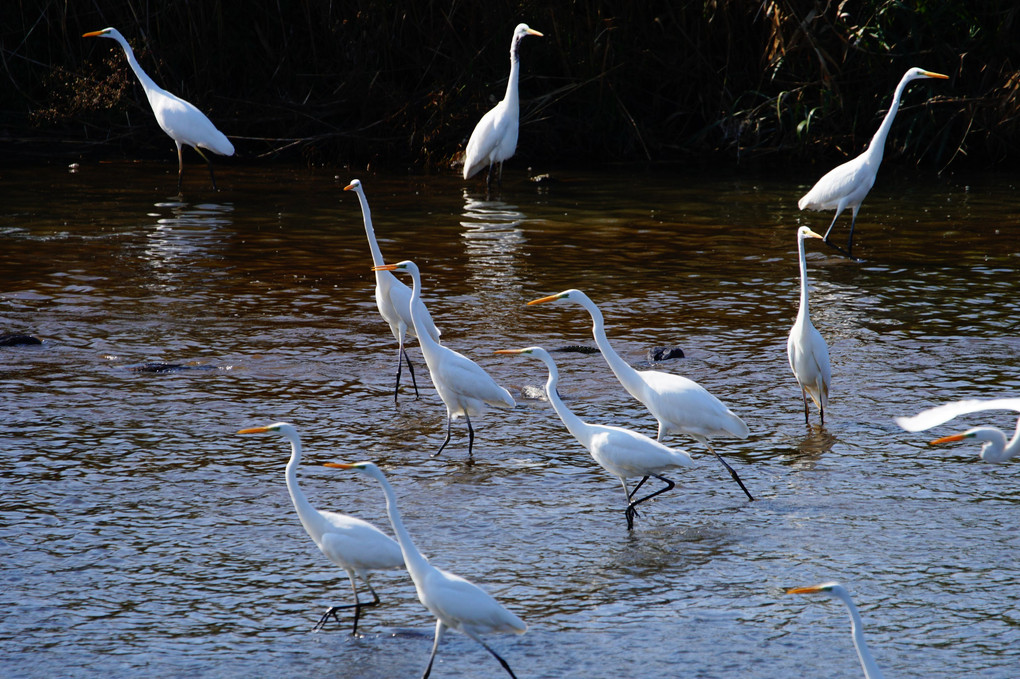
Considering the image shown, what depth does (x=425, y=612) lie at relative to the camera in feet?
12.5

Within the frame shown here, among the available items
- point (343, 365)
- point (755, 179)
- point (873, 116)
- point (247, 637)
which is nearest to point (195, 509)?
point (247, 637)

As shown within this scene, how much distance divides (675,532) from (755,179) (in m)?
10.3

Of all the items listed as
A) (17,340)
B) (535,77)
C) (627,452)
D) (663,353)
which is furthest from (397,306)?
(535,77)

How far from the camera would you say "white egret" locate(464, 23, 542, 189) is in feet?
42.5

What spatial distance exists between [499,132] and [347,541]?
9.84 metres

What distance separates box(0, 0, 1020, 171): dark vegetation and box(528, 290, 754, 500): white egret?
970 centimetres

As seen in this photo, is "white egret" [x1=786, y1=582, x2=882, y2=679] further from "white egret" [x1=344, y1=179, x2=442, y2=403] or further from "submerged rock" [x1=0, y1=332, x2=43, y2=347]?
"submerged rock" [x1=0, y1=332, x2=43, y2=347]

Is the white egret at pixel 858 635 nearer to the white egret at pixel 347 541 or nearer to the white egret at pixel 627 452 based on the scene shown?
the white egret at pixel 347 541

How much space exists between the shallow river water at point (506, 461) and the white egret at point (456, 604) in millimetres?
220

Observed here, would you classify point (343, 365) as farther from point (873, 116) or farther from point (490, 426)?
point (873, 116)

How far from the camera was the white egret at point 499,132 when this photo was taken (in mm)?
12961

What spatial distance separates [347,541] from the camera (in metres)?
3.56

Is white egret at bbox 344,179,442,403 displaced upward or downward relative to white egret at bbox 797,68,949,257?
downward

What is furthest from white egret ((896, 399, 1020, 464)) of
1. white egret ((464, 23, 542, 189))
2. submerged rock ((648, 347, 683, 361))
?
white egret ((464, 23, 542, 189))
